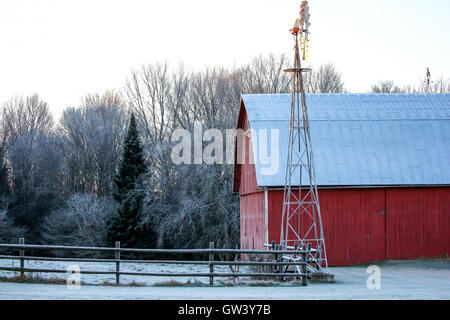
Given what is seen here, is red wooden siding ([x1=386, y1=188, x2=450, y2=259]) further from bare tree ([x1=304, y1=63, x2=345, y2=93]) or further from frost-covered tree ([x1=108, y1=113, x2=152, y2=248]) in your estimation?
bare tree ([x1=304, y1=63, x2=345, y2=93])

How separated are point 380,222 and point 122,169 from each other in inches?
910

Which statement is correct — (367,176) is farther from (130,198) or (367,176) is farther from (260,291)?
(130,198)

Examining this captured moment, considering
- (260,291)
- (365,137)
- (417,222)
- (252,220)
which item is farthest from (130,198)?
Answer: (260,291)

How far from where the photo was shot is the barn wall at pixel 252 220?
25000 millimetres

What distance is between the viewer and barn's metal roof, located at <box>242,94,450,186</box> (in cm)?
2398

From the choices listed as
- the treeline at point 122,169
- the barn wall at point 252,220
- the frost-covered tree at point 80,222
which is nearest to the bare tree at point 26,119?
the treeline at point 122,169

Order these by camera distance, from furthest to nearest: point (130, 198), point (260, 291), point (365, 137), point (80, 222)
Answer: point (80, 222) → point (130, 198) → point (365, 137) → point (260, 291)

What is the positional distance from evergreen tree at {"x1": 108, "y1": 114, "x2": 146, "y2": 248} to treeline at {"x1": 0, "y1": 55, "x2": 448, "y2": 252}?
137 mm

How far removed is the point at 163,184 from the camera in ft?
137

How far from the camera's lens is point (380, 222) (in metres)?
23.9

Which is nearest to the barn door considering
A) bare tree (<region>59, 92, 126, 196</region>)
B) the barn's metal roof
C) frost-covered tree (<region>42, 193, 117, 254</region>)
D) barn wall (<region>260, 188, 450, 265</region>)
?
barn wall (<region>260, 188, 450, 265</region>)
